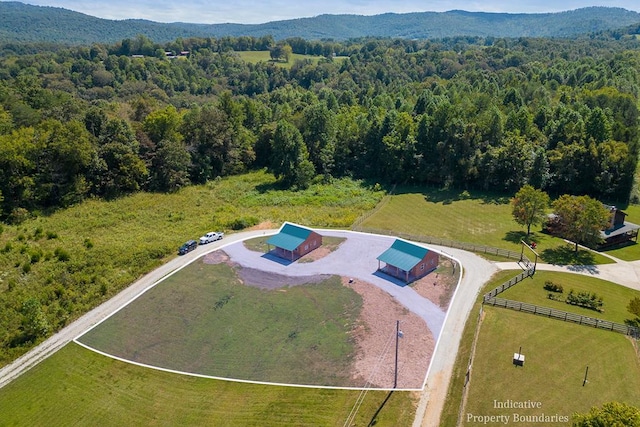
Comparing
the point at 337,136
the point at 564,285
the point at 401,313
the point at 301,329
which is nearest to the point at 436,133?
the point at 337,136

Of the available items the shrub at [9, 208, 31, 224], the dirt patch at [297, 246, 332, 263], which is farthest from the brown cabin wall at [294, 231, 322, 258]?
the shrub at [9, 208, 31, 224]

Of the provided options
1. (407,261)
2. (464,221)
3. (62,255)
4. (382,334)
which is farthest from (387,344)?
(62,255)

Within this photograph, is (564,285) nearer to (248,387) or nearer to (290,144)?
(248,387)

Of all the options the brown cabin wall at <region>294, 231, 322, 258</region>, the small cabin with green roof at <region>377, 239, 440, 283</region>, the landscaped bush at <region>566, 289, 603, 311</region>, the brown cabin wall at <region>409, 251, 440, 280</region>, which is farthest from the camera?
the brown cabin wall at <region>294, 231, 322, 258</region>

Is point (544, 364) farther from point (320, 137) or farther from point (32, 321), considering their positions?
point (320, 137)

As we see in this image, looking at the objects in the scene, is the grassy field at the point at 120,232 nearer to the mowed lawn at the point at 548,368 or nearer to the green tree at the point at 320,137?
the green tree at the point at 320,137

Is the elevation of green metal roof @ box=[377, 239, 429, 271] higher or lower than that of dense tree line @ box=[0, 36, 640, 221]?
lower

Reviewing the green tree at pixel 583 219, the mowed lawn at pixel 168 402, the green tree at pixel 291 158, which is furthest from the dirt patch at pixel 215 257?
the green tree at pixel 583 219

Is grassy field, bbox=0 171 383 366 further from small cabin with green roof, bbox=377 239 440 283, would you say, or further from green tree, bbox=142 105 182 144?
small cabin with green roof, bbox=377 239 440 283
